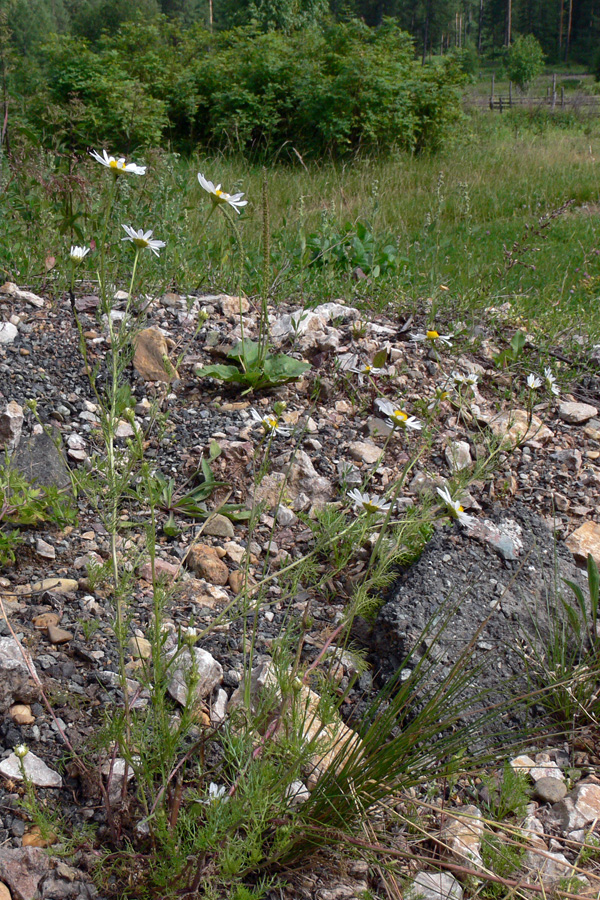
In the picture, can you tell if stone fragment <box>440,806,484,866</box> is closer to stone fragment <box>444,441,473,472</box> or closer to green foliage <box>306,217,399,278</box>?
stone fragment <box>444,441,473,472</box>

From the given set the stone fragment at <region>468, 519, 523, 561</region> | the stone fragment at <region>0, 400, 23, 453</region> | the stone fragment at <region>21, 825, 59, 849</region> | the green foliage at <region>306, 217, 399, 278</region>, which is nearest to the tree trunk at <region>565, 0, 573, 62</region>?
the green foliage at <region>306, 217, 399, 278</region>

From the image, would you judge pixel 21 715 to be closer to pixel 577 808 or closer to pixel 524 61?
pixel 577 808

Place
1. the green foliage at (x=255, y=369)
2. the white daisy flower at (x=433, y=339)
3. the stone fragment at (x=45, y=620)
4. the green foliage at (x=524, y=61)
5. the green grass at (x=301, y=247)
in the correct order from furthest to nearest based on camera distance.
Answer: the green foliage at (x=524, y=61) → the green grass at (x=301, y=247) → the white daisy flower at (x=433, y=339) → the green foliage at (x=255, y=369) → the stone fragment at (x=45, y=620)

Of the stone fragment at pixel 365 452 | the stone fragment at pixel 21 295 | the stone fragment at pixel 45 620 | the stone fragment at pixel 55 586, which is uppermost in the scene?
the stone fragment at pixel 21 295

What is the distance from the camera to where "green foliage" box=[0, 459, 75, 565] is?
1857 millimetres

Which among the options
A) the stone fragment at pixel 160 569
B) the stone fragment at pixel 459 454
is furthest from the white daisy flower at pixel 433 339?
the stone fragment at pixel 160 569

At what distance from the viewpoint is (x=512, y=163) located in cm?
1115

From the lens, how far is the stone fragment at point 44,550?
6.28 feet

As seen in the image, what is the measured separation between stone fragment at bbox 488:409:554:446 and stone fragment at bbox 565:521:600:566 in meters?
0.48

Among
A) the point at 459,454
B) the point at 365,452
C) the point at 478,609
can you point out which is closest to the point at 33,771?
the point at 478,609

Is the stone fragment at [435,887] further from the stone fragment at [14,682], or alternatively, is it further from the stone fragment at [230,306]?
the stone fragment at [230,306]

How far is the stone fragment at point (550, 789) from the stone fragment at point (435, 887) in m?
0.33

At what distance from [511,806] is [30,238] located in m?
3.27

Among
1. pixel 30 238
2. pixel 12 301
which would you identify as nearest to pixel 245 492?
pixel 12 301
